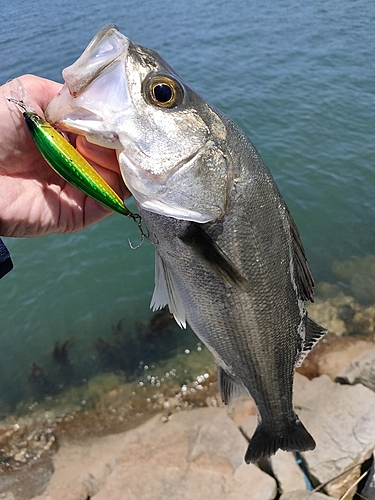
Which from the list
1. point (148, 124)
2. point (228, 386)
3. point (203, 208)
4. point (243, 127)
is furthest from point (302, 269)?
point (243, 127)

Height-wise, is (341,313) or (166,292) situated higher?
(166,292)

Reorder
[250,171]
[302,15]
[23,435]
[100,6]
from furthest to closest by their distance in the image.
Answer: [100,6] < [302,15] < [23,435] < [250,171]

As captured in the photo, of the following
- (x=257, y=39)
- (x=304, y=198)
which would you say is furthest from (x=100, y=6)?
(x=304, y=198)

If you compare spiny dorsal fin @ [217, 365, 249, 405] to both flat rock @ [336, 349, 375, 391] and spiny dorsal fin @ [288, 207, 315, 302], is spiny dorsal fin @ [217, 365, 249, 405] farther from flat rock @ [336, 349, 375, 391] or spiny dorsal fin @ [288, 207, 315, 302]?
flat rock @ [336, 349, 375, 391]

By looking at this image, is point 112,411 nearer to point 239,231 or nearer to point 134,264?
point 134,264

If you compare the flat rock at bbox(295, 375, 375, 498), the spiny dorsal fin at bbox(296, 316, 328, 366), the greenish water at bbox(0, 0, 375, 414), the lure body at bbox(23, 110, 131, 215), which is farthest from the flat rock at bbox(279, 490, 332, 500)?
the lure body at bbox(23, 110, 131, 215)

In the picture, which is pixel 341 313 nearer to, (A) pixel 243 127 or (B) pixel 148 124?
(A) pixel 243 127

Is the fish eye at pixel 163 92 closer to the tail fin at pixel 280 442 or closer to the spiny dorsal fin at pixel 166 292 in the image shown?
Answer: the spiny dorsal fin at pixel 166 292

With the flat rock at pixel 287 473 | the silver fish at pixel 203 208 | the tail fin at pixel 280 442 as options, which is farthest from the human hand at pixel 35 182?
the flat rock at pixel 287 473
